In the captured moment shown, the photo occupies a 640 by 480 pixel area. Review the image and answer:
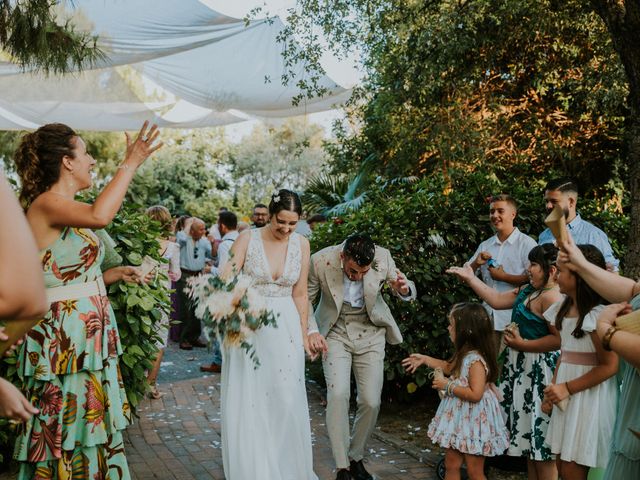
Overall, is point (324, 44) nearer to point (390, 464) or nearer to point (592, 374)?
Result: point (390, 464)

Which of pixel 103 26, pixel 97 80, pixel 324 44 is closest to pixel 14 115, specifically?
pixel 97 80

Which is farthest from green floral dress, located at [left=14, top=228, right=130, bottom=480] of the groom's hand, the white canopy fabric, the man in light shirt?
the man in light shirt

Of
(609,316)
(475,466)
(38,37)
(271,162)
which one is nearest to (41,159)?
(38,37)

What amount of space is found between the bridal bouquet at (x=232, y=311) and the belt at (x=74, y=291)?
0.93m

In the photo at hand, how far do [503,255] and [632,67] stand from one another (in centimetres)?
231

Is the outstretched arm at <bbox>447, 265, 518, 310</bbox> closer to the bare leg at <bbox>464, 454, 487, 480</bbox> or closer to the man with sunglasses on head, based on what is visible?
the bare leg at <bbox>464, 454, 487, 480</bbox>

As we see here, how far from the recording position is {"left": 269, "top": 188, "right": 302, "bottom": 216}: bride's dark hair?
4.86m

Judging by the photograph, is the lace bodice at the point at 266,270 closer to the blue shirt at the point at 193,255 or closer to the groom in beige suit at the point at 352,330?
the groom in beige suit at the point at 352,330

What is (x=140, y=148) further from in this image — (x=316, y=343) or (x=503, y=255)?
(x=503, y=255)

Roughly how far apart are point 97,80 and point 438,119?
5562 millimetres

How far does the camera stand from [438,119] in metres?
10.8

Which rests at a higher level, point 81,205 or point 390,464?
point 81,205

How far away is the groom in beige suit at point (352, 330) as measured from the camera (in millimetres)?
5160

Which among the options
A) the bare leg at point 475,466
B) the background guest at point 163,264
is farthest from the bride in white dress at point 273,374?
the background guest at point 163,264
